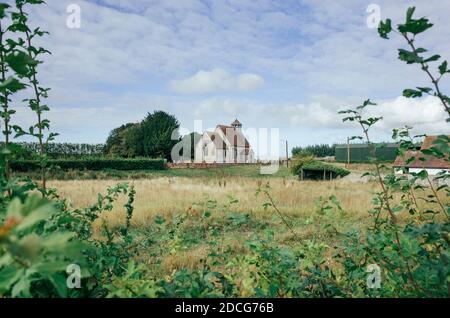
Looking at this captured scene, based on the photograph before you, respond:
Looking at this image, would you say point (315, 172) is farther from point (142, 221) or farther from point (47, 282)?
point (47, 282)

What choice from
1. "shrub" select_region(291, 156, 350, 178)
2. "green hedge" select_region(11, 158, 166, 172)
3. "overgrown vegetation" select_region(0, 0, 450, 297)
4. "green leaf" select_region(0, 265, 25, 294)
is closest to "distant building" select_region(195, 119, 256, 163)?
"green hedge" select_region(11, 158, 166, 172)

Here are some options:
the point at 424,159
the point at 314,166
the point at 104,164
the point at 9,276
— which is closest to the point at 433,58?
the point at 424,159

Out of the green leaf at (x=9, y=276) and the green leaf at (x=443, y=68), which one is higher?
the green leaf at (x=443, y=68)

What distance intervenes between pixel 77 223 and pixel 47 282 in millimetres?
1239

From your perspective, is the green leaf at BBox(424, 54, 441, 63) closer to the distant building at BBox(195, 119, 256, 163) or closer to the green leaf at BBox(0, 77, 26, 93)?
the green leaf at BBox(0, 77, 26, 93)

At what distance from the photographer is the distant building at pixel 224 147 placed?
4631 cm

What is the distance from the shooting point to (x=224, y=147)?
1937 inches

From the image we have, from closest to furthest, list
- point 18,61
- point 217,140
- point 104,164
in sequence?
1. point 18,61
2. point 104,164
3. point 217,140

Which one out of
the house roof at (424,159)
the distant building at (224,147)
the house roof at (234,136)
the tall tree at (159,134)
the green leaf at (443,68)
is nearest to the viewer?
the green leaf at (443,68)

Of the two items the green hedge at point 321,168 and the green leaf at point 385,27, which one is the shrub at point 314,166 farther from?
the green leaf at point 385,27

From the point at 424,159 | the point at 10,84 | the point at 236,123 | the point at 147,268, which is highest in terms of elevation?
the point at 236,123

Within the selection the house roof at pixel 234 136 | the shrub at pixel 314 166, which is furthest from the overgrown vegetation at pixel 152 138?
the shrub at pixel 314 166

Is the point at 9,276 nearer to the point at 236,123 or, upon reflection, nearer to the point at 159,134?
the point at 159,134
